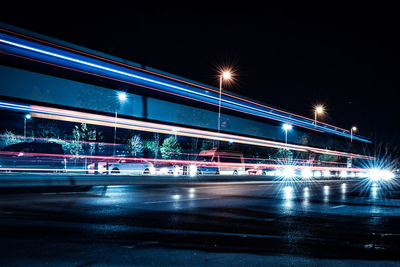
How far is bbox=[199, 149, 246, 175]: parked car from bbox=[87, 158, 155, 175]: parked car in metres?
6.21

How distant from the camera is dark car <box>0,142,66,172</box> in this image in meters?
21.2

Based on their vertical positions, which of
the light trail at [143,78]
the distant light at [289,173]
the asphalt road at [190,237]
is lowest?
the asphalt road at [190,237]

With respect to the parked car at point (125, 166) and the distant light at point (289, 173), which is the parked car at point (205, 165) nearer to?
the parked car at point (125, 166)

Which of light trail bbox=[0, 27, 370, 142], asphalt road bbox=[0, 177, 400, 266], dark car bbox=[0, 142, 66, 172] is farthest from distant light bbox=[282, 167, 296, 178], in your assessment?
asphalt road bbox=[0, 177, 400, 266]

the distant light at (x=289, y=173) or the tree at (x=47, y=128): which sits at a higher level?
the tree at (x=47, y=128)

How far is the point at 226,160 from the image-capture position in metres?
35.6

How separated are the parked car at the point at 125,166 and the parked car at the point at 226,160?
6207mm

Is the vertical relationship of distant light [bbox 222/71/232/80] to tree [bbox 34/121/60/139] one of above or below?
above

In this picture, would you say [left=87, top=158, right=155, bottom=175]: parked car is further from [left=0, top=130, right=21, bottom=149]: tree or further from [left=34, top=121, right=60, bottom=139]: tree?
[left=34, top=121, right=60, bottom=139]: tree

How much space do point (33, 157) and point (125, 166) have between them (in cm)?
748

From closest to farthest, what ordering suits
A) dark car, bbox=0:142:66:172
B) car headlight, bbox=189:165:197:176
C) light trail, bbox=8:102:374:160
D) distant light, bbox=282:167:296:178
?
light trail, bbox=8:102:374:160
dark car, bbox=0:142:66:172
car headlight, bbox=189:165:197:176
distant light, bbox=282:167:296:178

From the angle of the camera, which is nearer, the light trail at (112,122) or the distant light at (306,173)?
the light trail at (112,122)

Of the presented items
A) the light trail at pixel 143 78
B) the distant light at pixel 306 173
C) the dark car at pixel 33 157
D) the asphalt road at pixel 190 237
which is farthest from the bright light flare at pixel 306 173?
the asphalt road at pixel 190 237

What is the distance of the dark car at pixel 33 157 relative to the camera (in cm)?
2122
